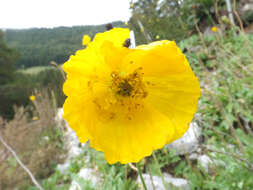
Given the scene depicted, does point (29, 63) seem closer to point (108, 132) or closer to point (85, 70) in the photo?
point (85, 70)

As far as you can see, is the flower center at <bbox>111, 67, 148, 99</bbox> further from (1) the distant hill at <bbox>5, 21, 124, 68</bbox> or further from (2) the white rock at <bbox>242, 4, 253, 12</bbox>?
(2) the white rock at <bbox>242, 4, 253, 12</bbox>

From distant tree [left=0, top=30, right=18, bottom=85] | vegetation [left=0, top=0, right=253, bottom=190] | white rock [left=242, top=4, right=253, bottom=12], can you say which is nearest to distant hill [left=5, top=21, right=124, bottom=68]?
vegetation [left=0, top=0, right=253, bottom=190]

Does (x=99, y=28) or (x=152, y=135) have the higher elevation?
(x=99, y=28)

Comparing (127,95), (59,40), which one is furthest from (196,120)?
(59,40)

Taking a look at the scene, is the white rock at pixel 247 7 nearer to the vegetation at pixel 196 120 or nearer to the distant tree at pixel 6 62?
the vegetation at pixel 196 120

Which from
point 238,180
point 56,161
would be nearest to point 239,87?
point 238,180

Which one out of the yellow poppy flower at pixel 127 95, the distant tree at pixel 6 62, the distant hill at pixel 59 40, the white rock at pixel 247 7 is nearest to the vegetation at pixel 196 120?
the distant hill at pixel 59 40
